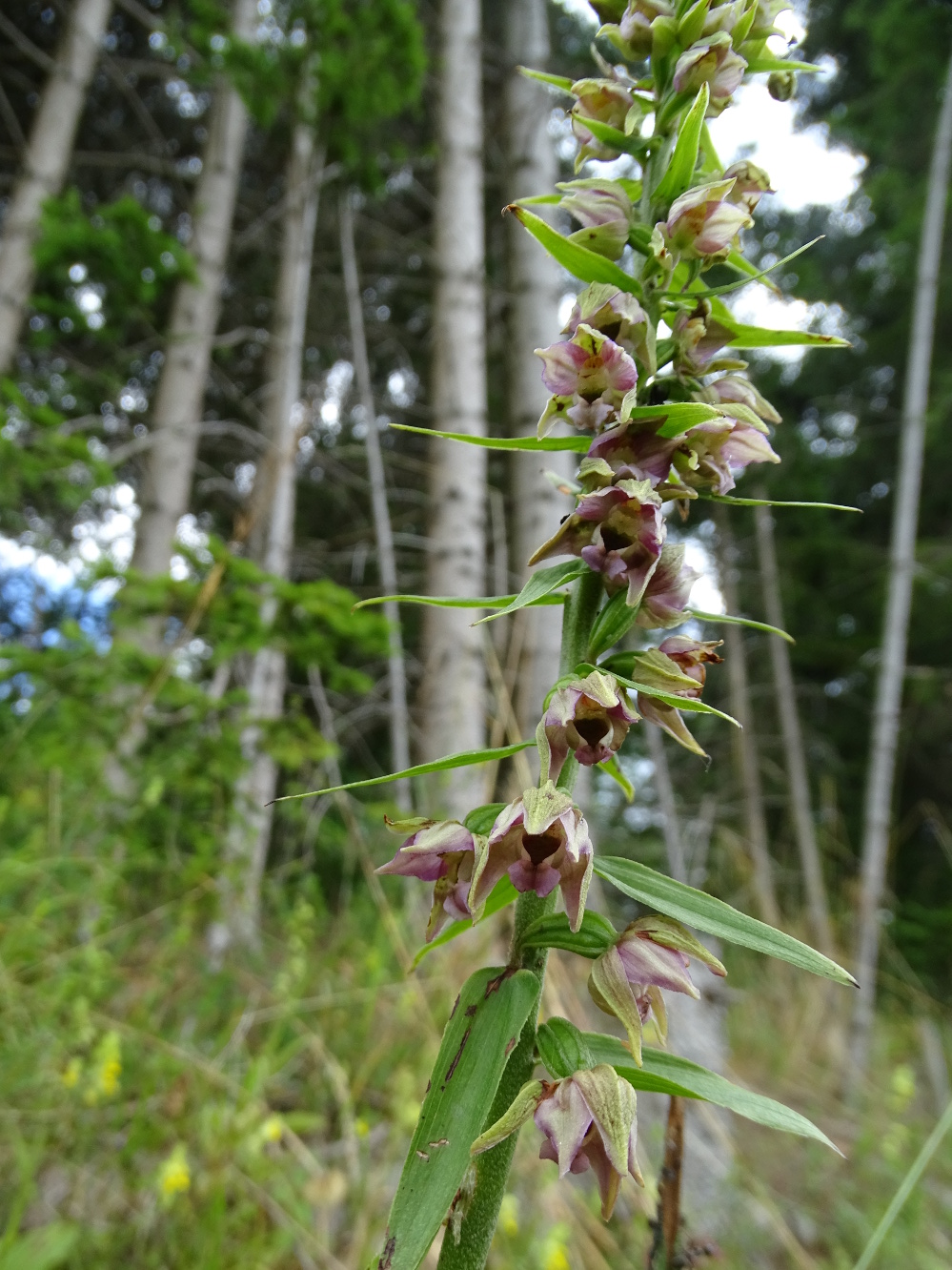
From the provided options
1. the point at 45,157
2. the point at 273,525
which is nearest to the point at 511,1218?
the point at 273,525

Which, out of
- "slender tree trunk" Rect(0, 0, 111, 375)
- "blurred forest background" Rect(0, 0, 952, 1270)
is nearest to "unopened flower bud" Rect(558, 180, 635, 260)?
"blurred forest background" Rect(0, 0, 952, 1270)

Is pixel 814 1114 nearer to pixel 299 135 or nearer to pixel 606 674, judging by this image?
pixel 606 674

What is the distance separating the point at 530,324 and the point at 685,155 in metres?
4.46

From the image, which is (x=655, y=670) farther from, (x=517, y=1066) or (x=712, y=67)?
(x=712, y=67)

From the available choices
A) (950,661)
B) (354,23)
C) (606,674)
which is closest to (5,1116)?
(606,674)

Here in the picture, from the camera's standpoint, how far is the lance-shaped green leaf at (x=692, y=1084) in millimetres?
503

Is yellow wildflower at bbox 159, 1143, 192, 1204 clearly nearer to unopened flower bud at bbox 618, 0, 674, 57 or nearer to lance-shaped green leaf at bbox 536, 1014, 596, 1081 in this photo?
lance-shaped green leaf at bbox 536, 1014, 596, 1081

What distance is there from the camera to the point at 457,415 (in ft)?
16.0

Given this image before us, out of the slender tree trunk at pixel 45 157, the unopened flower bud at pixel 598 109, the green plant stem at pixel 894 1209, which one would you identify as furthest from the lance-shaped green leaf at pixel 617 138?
the slender tree trunk at pixel 45 157

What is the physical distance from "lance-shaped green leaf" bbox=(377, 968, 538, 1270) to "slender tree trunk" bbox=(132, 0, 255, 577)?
4.62 m

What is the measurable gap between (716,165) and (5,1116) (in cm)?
205

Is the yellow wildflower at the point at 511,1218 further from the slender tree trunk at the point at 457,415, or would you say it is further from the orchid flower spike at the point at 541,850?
the slender tree trunk at the point at 457,415

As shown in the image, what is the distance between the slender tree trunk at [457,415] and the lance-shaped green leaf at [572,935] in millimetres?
2901

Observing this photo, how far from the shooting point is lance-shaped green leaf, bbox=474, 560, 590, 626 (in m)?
0.59
